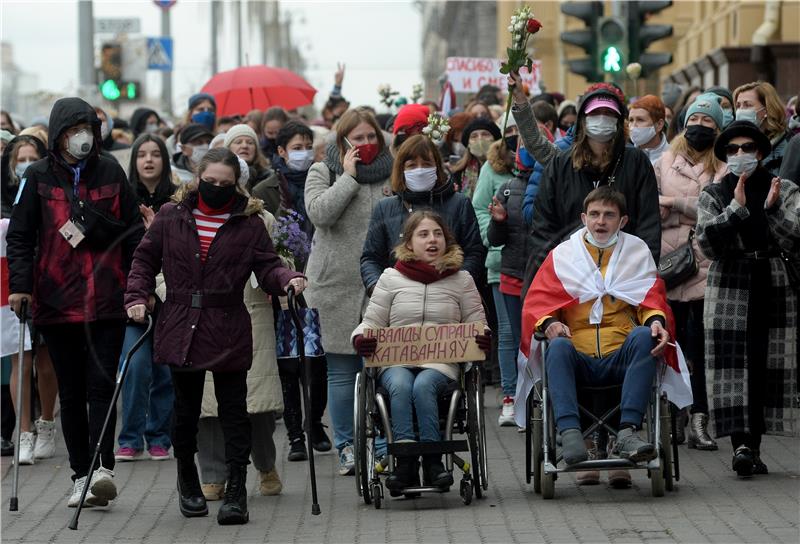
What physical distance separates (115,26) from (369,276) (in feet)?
63.2

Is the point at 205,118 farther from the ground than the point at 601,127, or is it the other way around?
the point at 205,118

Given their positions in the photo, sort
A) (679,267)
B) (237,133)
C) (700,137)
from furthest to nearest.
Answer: (237,133)
(700,137)
(679,267)

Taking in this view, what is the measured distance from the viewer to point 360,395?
28.7 feet

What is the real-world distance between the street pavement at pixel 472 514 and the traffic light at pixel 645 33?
637cm

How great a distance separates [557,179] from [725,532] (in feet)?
8.40

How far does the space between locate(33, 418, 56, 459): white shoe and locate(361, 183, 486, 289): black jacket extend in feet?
9.09

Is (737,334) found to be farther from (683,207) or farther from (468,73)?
(468,73)

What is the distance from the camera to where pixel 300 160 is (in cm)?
1195

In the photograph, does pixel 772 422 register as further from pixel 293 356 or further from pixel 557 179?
pixel 293 356

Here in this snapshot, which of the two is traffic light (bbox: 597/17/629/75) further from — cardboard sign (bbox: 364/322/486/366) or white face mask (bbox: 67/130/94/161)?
white face mask (bbox: 67/130/94/161)

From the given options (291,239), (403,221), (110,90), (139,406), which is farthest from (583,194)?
(110,90)

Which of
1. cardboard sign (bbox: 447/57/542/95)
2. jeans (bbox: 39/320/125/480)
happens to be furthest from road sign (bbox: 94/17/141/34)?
jeans (bbox: 39/320/125/480)

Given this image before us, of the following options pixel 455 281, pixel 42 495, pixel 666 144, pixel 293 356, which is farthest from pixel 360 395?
pixel 666 144

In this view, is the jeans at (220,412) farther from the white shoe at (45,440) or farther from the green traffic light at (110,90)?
the green traffic light at (110,90)
